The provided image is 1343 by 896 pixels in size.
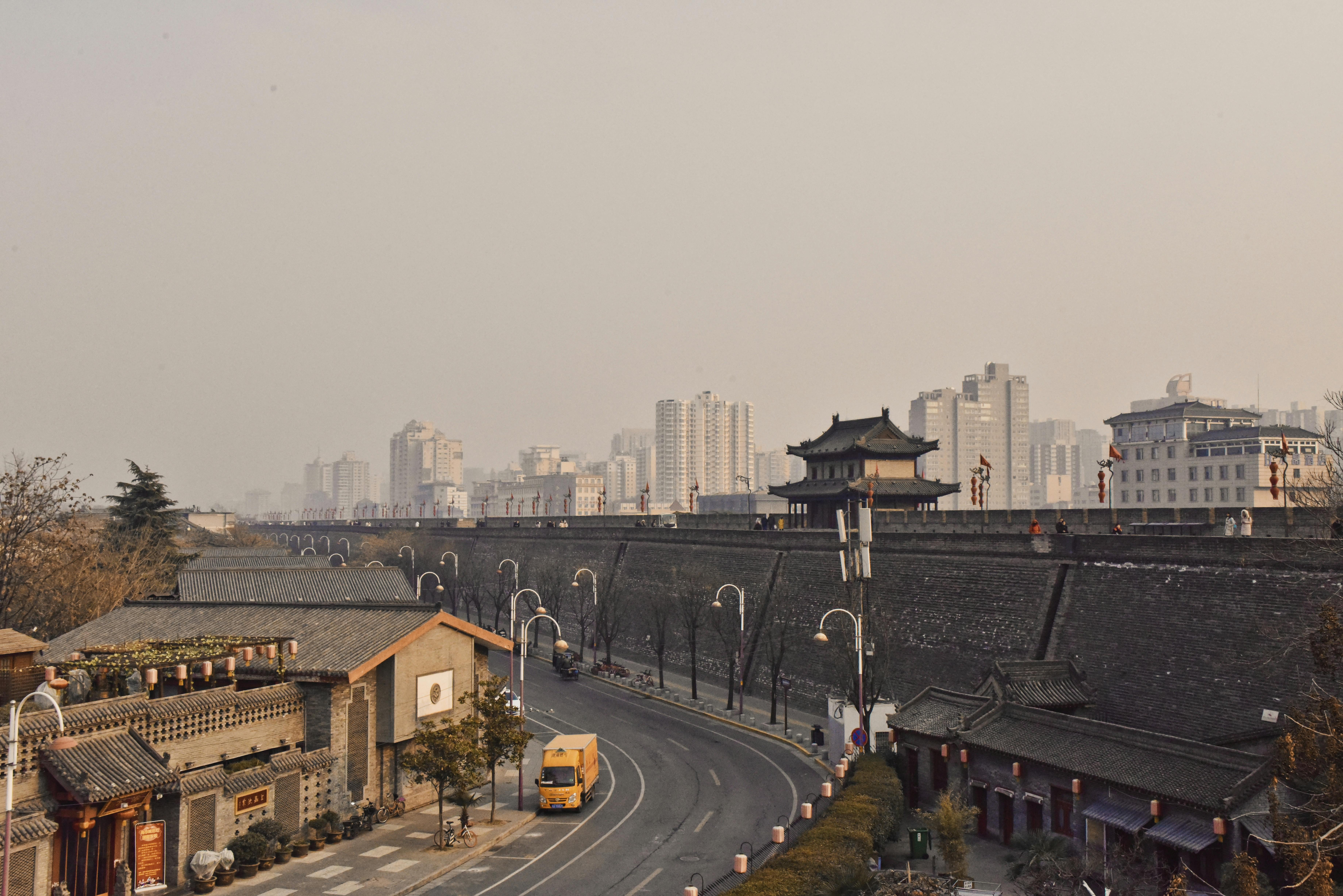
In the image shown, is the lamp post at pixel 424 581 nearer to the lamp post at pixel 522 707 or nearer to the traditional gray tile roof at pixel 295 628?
the lamp post at pixel 522 707

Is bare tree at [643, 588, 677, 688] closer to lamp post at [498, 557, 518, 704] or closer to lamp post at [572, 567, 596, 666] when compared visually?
lamp post at [572, 567, 596, 666]

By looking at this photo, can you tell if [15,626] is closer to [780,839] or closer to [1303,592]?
[780,839]

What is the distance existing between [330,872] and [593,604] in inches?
1913

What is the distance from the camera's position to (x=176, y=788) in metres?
24.2

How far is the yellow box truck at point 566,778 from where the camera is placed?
32125 millimetres

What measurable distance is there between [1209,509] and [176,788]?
3857 cm

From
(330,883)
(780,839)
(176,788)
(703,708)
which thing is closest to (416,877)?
(330,883)

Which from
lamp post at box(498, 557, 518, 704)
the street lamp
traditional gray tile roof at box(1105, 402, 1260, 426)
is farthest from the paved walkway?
traditional gray tile roof at box(1105, 402, 1260, 426)

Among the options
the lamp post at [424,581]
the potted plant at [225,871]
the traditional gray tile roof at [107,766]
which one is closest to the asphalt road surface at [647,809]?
the potted plant at [225,871]

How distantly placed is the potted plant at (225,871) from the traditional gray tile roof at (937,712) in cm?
1945

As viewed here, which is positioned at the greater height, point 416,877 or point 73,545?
point 73,545

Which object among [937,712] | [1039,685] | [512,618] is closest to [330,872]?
[937,712]

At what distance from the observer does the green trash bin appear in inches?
1047

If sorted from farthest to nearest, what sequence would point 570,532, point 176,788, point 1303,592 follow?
point 570,532 → point 1303,592 → point 176,788
